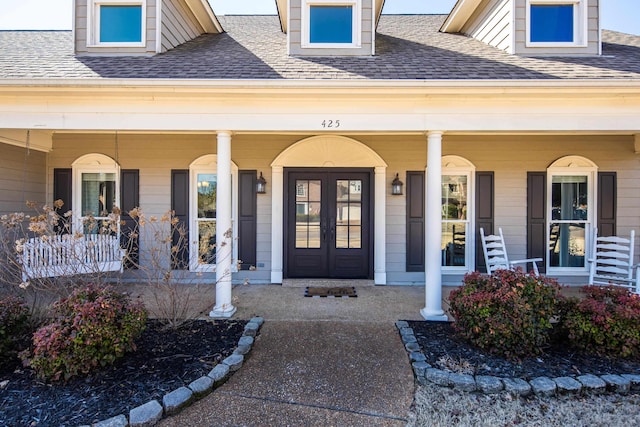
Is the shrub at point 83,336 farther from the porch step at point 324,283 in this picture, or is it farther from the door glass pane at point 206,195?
the door glass pane at point 206,195

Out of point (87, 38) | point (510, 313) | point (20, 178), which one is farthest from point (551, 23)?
point (20, 178)

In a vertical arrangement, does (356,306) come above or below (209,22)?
below

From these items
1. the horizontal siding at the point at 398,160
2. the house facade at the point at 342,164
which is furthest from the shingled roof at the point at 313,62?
the horizontal siding at the point at 398,160

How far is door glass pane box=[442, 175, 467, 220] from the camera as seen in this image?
21.4ft

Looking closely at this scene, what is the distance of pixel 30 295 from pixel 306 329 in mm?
4395

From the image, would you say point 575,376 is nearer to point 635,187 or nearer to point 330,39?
point 635,187

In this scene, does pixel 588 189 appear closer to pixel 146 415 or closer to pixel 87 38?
pixel 146 415

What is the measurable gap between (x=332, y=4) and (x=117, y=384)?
20.2ft

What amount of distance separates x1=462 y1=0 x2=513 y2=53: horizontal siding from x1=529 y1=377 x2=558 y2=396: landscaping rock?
503cm

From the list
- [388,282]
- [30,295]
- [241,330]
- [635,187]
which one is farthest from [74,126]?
[635,187]

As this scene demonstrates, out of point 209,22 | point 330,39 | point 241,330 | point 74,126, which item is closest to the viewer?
point 241,330

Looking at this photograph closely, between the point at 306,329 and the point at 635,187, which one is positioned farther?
the point at 635,187

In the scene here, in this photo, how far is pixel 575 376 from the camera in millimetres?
3188

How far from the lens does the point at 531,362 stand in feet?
11.3
